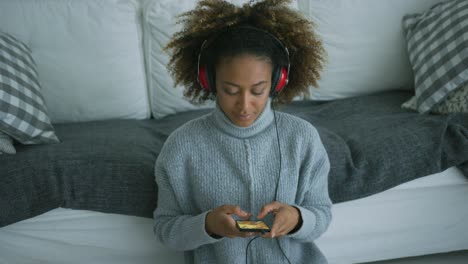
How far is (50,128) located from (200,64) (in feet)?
2.24

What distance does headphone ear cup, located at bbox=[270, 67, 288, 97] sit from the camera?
1.08 meters

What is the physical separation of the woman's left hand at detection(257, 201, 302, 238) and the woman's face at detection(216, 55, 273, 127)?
0.19 m

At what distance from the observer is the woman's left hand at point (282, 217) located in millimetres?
1026

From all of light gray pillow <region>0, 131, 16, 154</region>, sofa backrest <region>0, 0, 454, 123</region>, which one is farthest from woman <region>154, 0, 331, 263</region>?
sofa backrest <region>0, 0, 454, 123</region>

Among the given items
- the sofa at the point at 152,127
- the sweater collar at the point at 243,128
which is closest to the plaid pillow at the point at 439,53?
the sofa at the point at 152,127

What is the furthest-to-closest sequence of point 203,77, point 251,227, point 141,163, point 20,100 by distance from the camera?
point 20,100 → point 141,163 → point 203,77 → point 251,227

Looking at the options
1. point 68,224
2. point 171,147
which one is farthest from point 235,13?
point 68,224

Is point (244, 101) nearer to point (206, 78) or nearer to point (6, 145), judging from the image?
point (206, 78)

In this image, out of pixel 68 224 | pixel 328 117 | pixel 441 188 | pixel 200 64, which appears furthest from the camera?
pixel 328 117

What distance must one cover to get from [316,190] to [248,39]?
1.24ft

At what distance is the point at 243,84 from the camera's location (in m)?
1.05

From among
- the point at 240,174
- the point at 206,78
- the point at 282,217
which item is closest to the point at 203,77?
the point at 206,78

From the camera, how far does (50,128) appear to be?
1565 millimetres

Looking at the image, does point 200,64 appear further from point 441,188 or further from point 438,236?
point 438,236
